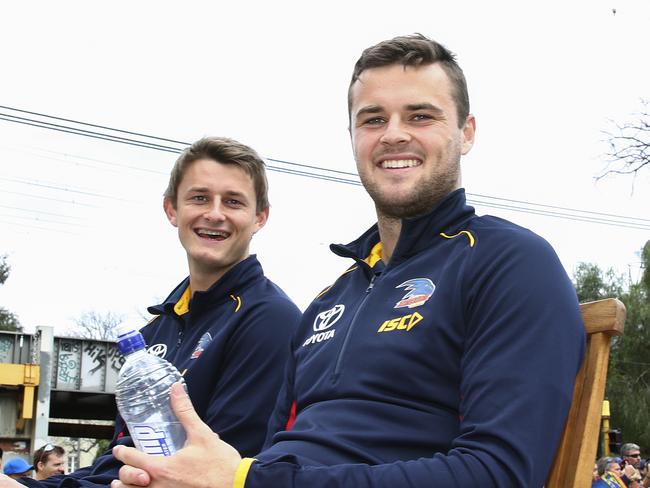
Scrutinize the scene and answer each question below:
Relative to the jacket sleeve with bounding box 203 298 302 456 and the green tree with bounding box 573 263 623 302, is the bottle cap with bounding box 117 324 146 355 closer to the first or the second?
the jacket sleeve with bounding box 203 298 302 456

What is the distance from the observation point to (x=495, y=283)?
6.84ft

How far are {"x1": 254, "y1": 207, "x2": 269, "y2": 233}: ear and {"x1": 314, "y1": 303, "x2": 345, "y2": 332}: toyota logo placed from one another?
48.9 inches

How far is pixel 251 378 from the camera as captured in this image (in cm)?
325

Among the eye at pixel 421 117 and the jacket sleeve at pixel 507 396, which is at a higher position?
the eye at pixel 421 117

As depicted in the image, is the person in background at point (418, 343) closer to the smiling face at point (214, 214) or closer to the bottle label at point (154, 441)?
the bottle label at point (154, 441)

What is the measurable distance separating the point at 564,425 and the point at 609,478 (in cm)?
1017

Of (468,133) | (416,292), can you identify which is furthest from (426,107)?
(416,292)

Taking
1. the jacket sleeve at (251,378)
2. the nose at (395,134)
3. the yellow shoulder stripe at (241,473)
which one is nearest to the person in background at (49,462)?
the jacket sleeve at (251,378)

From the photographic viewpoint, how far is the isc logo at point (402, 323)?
7.18ft

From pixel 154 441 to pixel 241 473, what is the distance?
22cm

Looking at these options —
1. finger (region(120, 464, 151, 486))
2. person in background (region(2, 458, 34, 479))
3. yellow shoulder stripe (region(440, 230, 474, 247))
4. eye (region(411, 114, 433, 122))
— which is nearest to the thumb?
finger (region(120, 464, 151, 486))

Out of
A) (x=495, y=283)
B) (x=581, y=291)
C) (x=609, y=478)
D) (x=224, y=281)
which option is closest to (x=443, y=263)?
(x=495, y=283)

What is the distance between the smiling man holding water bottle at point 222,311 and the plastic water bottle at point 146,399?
954mm

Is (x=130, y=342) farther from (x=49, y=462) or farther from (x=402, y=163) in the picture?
(x=49, y=462)
